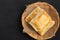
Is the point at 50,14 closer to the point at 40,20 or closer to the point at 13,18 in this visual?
the point at 40,20

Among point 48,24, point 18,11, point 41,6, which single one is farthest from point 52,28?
point 18,11

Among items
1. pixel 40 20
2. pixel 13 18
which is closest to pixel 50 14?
pixel 40 20

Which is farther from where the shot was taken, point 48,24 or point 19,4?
point 19,4

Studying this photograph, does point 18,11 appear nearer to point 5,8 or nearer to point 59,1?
point 5,8

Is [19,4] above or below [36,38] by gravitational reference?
above
